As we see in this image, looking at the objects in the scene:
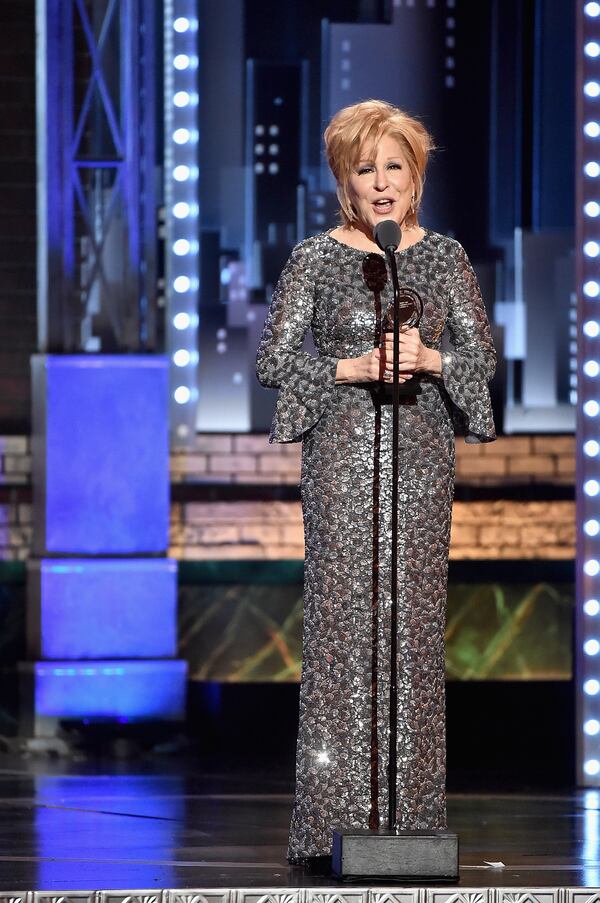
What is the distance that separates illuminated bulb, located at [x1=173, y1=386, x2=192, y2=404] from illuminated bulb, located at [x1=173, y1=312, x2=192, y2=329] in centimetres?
24

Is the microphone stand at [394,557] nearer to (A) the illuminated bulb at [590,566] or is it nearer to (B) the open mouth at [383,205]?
(B) the open mouth at [383,205]

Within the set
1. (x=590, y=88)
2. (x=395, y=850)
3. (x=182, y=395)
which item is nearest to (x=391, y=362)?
(x=395, y=850)

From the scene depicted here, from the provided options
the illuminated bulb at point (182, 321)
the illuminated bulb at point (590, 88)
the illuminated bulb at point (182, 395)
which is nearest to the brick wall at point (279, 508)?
the illuminated bulb at point (182, 395)

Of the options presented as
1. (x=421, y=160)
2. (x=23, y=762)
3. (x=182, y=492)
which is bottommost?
(x=23, y=762)

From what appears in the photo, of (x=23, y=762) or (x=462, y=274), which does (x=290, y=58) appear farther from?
(x=462, y=274)

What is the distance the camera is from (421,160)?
311cm

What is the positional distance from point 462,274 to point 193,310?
3.18 m

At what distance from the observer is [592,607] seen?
16.3ft

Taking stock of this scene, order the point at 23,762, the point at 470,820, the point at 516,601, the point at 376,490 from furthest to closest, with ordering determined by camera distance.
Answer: the point at 516,601 → the point at 23,762 → the point at 470,820 → the point at 376,490

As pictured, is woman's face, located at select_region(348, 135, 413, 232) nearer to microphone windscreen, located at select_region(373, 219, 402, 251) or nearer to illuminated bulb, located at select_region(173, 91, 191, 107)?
microphone windscreen, located at select_region(373, 219, 402, 251)

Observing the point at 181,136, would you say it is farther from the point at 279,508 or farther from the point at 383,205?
the point at 383,205

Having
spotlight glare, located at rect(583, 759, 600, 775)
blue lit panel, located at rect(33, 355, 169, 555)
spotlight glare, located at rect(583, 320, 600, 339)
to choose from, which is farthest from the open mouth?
blue lit panel, located at rect(33, 355, 169, 555)

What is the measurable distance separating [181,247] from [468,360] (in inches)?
130

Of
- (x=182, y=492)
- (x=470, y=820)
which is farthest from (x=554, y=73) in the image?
(x=470, y=820)
